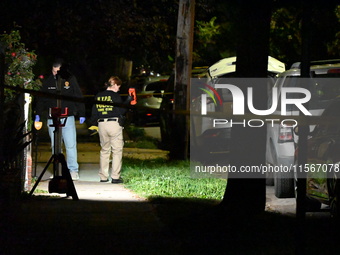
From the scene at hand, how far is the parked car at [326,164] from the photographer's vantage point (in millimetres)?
8102

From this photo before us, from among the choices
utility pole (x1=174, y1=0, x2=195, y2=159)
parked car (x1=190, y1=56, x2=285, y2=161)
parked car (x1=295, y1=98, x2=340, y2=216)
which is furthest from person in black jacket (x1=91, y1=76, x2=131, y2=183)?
parked car (x1=295, y1=98, x2=340, y2=216)

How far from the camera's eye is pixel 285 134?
11.0 metres

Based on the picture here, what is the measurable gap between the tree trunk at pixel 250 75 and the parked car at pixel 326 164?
0.55m

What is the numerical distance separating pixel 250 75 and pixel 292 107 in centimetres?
226

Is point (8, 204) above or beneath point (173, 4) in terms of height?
beneath

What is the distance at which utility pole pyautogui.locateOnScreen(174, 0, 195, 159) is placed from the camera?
16.4 meters

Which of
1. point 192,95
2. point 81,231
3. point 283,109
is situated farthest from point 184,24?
point 81,231

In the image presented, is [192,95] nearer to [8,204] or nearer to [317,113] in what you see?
[317,113]

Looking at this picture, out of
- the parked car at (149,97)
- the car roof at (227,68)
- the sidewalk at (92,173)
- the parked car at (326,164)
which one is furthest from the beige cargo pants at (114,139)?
the parked car at (149,97)

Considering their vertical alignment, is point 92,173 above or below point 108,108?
below

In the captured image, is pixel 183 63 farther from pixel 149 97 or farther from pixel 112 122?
pixel 149 97

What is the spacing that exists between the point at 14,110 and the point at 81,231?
77.5 inches

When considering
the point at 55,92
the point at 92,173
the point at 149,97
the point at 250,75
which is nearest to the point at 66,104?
the point at 55,92

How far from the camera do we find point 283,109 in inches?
436
